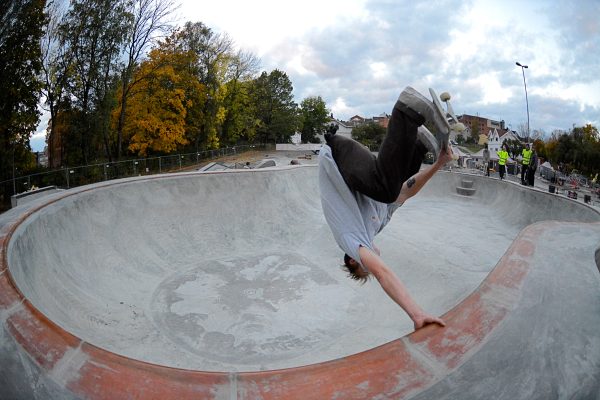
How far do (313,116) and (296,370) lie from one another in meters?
67.9

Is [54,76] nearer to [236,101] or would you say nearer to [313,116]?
[236,101]

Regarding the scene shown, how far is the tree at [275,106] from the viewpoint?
5256cm

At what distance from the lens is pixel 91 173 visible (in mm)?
16938

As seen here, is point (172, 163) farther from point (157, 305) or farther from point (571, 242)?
point (571, 242)

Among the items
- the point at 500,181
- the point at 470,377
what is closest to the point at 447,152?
the point at 470,377

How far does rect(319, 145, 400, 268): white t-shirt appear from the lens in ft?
9.69

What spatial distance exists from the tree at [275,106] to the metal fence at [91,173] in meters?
23.4

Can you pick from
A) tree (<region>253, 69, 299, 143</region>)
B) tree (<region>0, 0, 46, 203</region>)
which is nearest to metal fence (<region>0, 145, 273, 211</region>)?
tree (<region>0, 0, 46, 203</region>)

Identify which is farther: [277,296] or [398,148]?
[277,296]

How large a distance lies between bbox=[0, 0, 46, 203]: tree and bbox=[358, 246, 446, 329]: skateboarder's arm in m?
13.8

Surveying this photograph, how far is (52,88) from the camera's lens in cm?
2116

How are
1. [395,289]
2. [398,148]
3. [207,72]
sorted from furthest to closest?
[207,72], [398,148], [395,289]

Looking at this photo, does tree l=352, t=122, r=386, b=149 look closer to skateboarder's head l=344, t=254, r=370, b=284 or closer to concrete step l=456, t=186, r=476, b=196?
concrete step l=456, t=186, r=476, b=196

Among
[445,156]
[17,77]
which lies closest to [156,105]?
[17,77]
